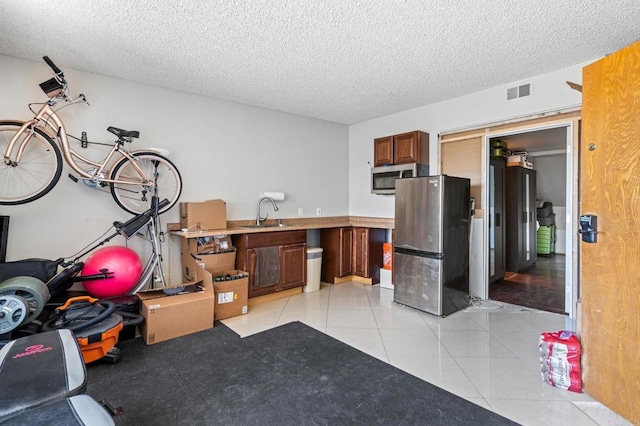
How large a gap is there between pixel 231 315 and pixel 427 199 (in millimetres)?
2573

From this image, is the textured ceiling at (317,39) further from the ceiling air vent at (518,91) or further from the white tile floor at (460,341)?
the white tile floor at (460,341)

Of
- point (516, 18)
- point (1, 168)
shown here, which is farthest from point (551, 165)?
point (1, 168)

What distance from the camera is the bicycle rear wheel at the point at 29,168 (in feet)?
9.42

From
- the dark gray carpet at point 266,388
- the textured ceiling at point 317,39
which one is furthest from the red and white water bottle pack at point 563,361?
the textured ceiling at point 317,39

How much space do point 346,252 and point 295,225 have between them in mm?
911

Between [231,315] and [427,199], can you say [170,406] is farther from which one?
[427,199]

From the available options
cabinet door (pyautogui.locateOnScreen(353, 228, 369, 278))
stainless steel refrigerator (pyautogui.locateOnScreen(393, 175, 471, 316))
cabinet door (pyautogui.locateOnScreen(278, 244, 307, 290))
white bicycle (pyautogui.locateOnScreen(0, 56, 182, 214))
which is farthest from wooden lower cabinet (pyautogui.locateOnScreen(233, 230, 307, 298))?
stainless steel refrigerator (pyautogui.locateOnScreen(393, 175, 471, 316))

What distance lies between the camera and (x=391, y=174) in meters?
4.77

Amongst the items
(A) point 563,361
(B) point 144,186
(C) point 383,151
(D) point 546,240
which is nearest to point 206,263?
(B) point 144,186

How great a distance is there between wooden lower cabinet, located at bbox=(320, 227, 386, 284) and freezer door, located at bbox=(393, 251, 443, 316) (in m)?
0.86

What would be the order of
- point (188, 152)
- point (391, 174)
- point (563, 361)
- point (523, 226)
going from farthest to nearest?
point (523, 226) < point (391, 174) < point (188, 152) < point (563, 361)

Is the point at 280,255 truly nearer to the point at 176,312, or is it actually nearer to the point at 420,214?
the point at 176,312

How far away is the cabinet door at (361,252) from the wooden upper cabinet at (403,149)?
1118 millimetres

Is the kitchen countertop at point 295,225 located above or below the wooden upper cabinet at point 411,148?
below
